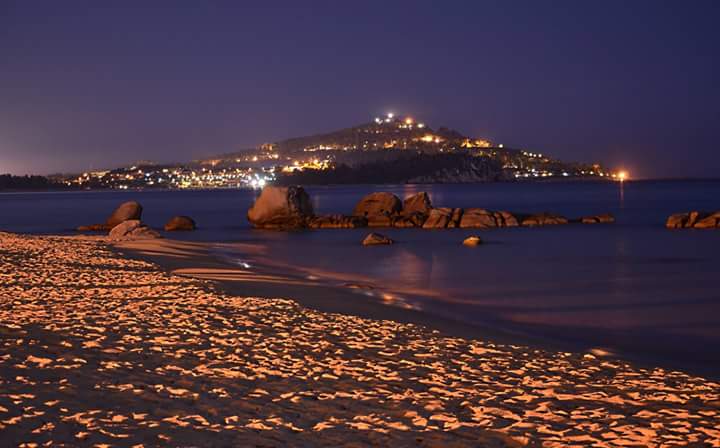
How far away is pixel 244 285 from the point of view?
17.6 metres

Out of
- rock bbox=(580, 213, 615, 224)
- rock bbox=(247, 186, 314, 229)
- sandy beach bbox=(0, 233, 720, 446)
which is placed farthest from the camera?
rock bbox=(580, 213, 615, 224)

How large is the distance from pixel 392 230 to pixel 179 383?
1391 inches

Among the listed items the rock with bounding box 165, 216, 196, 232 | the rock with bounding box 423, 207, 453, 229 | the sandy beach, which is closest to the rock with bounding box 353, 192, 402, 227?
the rock with bounding box 423, 207, 453, 229

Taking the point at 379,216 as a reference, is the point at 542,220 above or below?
below

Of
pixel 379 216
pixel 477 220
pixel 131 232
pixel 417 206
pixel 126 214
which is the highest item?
pixel 417 206

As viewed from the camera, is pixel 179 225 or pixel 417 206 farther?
pixel 417 206

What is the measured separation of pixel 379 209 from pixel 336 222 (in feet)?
12.5

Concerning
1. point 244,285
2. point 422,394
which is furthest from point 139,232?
point 422,394

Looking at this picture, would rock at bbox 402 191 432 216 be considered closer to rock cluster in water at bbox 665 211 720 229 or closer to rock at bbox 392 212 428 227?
rock at bbox 392 212 428 227

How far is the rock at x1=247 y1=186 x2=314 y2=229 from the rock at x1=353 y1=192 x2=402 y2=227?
133 inches

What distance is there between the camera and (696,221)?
144 feet

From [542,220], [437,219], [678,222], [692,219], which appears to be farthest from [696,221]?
[437,219]

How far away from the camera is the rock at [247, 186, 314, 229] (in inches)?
1780

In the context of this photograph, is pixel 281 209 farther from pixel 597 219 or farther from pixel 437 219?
pixel 597 219
